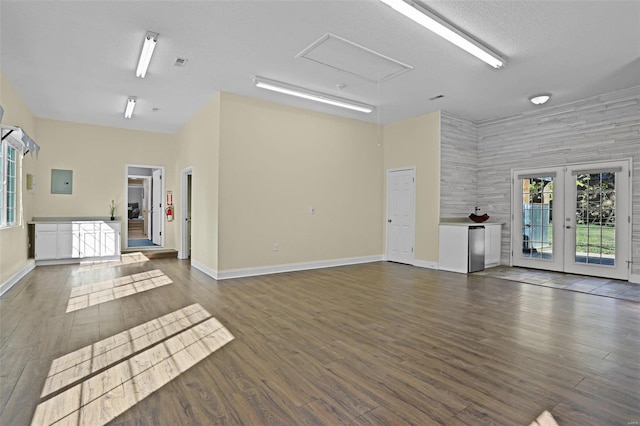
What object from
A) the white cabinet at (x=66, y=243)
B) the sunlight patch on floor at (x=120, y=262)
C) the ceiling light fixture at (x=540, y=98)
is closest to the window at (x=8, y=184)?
the white cabinet at (x=66, y=243)

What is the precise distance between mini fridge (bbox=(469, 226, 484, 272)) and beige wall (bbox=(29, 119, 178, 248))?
6.78 meters

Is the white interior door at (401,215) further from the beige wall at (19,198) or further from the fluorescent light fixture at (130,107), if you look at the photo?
the beige wall at (19,198)

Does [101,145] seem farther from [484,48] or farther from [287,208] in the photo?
[484,48]

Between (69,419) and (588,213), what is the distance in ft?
24.4

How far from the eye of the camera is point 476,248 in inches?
259

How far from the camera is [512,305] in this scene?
4.30 m

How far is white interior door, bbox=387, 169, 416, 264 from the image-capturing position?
24.3 feet

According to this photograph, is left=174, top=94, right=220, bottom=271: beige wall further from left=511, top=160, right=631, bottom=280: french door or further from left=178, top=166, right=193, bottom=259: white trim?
left=511, top=160, right=631, bottom=280: french door

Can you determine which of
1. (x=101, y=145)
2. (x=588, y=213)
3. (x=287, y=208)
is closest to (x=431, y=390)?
(x=287, y=208)

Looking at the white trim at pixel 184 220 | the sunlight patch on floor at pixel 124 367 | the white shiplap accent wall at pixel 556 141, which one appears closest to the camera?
the sunlight patch on floor at pixel 124 367

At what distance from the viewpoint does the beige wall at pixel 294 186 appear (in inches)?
233

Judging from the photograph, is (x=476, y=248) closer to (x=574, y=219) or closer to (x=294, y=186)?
(x=574, y=219)

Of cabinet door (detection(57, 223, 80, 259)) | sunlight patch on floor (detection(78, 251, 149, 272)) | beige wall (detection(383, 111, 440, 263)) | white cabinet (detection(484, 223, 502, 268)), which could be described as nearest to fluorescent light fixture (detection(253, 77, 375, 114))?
beige wall (detection(383, 111, 440, 263))

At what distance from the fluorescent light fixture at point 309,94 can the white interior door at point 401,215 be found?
1.78 m
